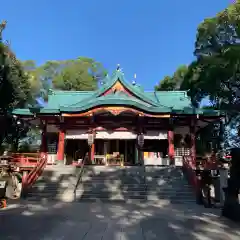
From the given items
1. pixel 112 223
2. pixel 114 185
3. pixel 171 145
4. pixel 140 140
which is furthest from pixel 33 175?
pixel 171 145

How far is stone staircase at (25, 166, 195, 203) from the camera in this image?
12.0 metres

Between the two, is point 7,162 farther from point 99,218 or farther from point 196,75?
point 196,75

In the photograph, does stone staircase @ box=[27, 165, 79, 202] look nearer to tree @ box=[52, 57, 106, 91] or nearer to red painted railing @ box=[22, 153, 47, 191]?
red painted railing @ box=[22, 153, 47, 191]

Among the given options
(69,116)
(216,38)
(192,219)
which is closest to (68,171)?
(69,116)

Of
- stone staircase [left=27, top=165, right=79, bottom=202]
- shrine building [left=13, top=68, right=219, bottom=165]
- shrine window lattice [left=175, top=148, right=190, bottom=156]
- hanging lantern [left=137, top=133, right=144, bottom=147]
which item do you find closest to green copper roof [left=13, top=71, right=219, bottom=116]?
shrine building [left=13, top=68, right=219, bottom=165]

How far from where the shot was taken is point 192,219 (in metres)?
8.03

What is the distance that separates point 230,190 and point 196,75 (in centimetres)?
1722

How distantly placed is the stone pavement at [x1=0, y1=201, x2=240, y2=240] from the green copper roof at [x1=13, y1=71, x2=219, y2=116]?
8.32m

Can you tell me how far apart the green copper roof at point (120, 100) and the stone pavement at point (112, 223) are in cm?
832

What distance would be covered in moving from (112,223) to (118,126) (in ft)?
38.7

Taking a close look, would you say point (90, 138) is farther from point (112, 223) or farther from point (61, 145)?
point (112, 223)

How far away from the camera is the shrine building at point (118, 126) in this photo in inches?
697

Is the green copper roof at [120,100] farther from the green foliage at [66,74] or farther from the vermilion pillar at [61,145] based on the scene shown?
the green foliage at [66,74]

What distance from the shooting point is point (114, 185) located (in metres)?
13.1
